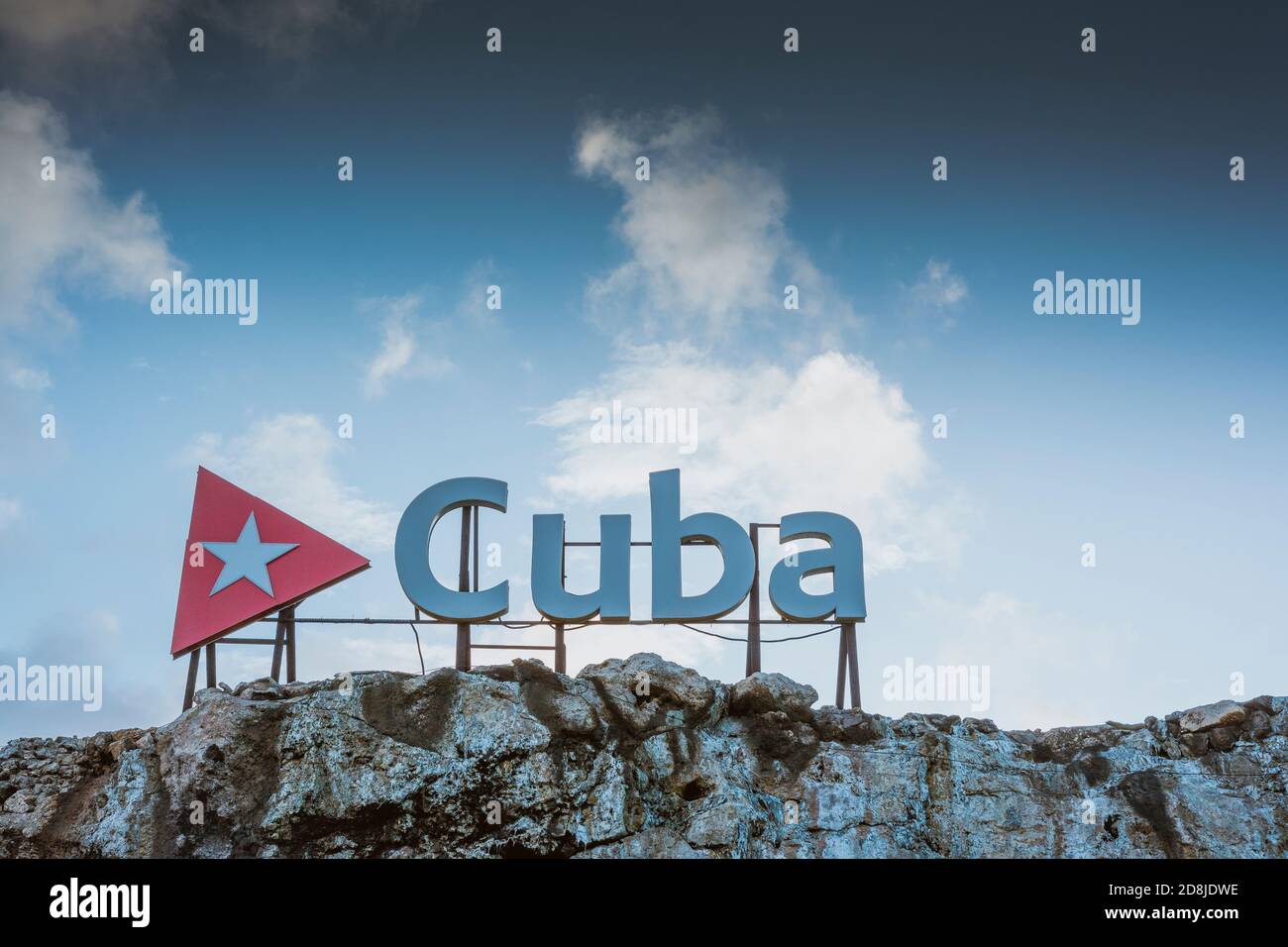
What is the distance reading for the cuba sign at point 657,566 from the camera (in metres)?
25.4

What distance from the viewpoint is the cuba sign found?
25.4 meters

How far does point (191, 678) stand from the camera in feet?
83.5

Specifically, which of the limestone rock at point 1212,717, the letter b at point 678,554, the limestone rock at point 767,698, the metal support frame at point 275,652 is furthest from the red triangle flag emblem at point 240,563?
the limestone rock at point 1212,717

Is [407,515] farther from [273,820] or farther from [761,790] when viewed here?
[761,790]

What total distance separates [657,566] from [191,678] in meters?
10.5

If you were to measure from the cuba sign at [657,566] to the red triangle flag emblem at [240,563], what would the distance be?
1.96 metres

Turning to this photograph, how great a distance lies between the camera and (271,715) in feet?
75.3

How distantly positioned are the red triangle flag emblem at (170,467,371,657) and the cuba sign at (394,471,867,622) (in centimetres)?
196

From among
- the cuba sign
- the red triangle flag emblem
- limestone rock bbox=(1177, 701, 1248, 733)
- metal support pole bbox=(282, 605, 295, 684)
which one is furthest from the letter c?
limestone rock bbox=(1177, 701, 1248, 733)

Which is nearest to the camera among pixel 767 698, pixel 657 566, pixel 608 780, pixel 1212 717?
pixel 608 780

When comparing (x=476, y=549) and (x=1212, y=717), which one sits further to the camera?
(x=476, y=549)

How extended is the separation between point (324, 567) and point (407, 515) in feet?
7.33

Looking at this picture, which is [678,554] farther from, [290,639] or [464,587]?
[290,639]

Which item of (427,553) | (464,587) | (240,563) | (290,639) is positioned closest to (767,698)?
(464,587)
